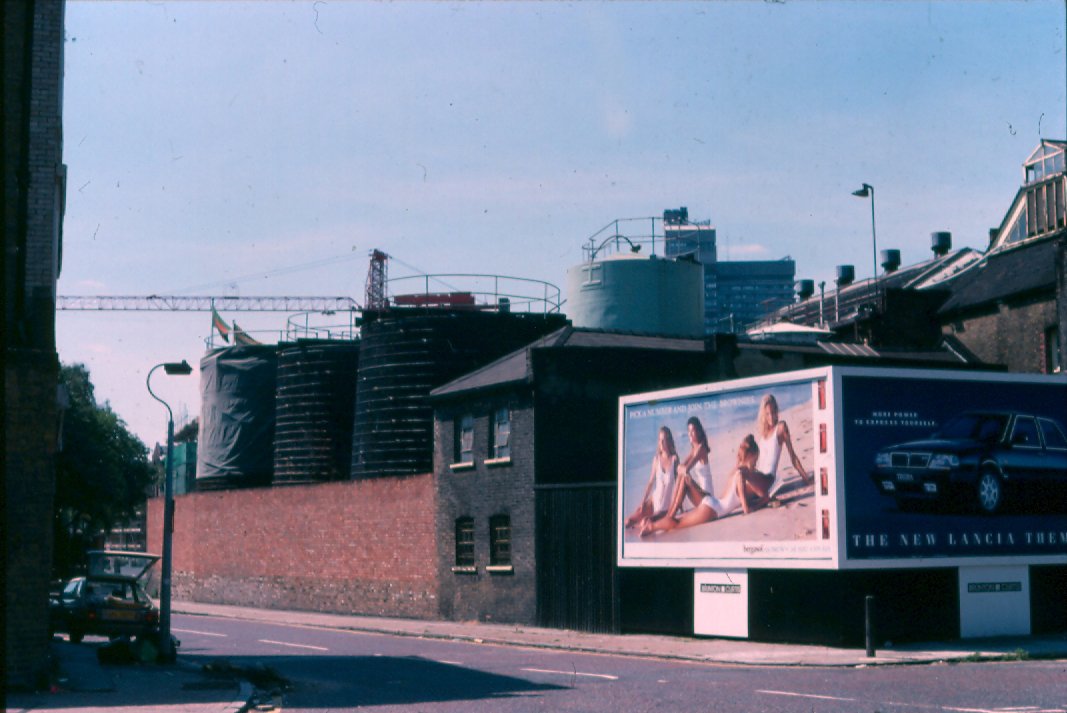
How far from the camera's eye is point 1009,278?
44.4 m

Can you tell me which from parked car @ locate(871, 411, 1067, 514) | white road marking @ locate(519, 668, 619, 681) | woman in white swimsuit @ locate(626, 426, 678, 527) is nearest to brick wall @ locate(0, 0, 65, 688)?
white road marking @ locate(519, 668, 619, 681)

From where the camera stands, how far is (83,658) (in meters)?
23.6

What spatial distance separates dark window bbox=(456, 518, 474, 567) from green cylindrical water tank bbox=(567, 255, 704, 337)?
1175cm

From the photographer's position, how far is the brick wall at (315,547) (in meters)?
39.2

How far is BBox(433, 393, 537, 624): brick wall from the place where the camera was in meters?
33.2

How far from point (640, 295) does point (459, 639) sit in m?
18.9

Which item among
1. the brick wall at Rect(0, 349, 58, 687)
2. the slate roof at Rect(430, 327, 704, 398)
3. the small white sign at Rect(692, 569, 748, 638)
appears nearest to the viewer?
the brick wall at Rect(0, 349, 58, 687)

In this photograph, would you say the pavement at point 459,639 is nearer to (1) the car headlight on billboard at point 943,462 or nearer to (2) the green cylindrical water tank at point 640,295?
(1) the car headlight on billboard at point 943,462

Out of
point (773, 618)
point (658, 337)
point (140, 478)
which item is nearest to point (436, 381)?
point (658, 337)

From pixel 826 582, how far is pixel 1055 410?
20.8 feet

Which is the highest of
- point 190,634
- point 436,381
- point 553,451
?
point 436,381

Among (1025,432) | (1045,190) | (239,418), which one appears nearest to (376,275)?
(239,418)

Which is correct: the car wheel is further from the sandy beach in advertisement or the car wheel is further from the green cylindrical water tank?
the green cylindrical water tank

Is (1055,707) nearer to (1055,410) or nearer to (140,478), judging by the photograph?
(1055,410)
